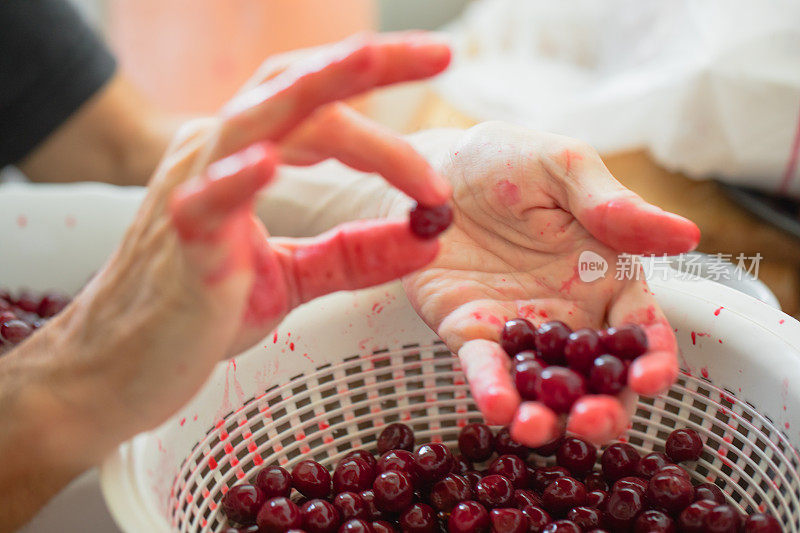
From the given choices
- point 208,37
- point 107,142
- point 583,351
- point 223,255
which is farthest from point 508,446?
point 208,37

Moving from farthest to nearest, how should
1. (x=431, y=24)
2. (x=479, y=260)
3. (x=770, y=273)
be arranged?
(x=431, y=24) → (x=770, y=273) → (x=479, y=260)

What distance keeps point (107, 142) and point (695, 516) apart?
3.61 feet

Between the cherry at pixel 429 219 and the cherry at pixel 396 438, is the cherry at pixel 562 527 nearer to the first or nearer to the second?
the cherry at pixel 396 438

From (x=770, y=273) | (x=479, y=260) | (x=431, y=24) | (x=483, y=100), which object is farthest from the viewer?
(x=431, y=24)

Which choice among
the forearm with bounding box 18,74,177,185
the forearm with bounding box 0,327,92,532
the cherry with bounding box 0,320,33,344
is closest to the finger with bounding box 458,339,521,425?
the forearm with bounding box 0,327,92,532

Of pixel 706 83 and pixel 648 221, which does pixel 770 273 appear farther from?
pixel 648 221

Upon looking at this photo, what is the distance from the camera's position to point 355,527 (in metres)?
0.70

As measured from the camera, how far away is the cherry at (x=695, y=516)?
67 cm

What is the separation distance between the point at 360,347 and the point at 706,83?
75 cm

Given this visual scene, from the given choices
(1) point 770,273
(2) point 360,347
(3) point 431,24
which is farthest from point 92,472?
(3) point 431,24

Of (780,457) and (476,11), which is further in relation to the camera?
(476,11)

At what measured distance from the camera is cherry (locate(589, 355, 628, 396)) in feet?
1.96

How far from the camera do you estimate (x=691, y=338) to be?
2.56 ft

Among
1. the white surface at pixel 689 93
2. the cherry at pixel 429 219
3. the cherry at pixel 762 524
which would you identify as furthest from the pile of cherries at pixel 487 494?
the white surface at pixel 689 93
